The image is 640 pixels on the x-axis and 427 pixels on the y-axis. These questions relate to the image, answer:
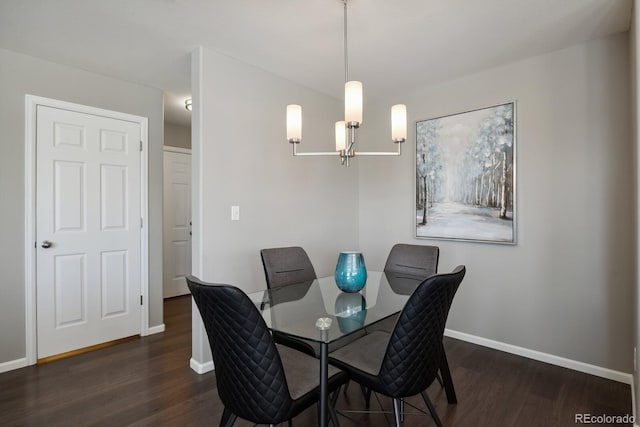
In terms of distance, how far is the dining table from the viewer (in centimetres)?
144

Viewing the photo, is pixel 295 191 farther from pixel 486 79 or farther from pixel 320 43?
pixel 486 79

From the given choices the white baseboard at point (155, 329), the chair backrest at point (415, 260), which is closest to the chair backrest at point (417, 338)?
the chair backrest at point (415, 260)

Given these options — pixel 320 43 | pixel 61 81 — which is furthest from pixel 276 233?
pixel 61 81

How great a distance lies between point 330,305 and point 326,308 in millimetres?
61

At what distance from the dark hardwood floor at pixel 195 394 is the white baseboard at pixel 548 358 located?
5 cm

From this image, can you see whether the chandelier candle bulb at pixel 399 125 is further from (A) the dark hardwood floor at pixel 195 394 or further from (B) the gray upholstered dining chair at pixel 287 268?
(A) the dark hardwood floor at pixel 195 394

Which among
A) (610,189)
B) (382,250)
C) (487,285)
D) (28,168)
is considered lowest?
(487,285)

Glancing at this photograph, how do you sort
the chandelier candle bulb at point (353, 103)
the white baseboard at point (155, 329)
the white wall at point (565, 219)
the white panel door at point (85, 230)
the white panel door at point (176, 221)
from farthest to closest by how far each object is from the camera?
the white panel door at point (176, 221), the white baseboard at point (155, 329), the white panel door at point (85, 230), the white wall at point (565, 219), the chandelier candle bulb at point (353, 103)

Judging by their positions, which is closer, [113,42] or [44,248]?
[113,42]

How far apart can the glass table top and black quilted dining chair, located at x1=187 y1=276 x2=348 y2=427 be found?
0.24m

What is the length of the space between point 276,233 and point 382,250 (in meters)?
1.27

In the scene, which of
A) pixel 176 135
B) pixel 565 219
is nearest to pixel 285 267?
pixel 565 219

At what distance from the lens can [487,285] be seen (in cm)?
290

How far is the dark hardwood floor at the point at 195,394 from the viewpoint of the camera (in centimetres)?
190
